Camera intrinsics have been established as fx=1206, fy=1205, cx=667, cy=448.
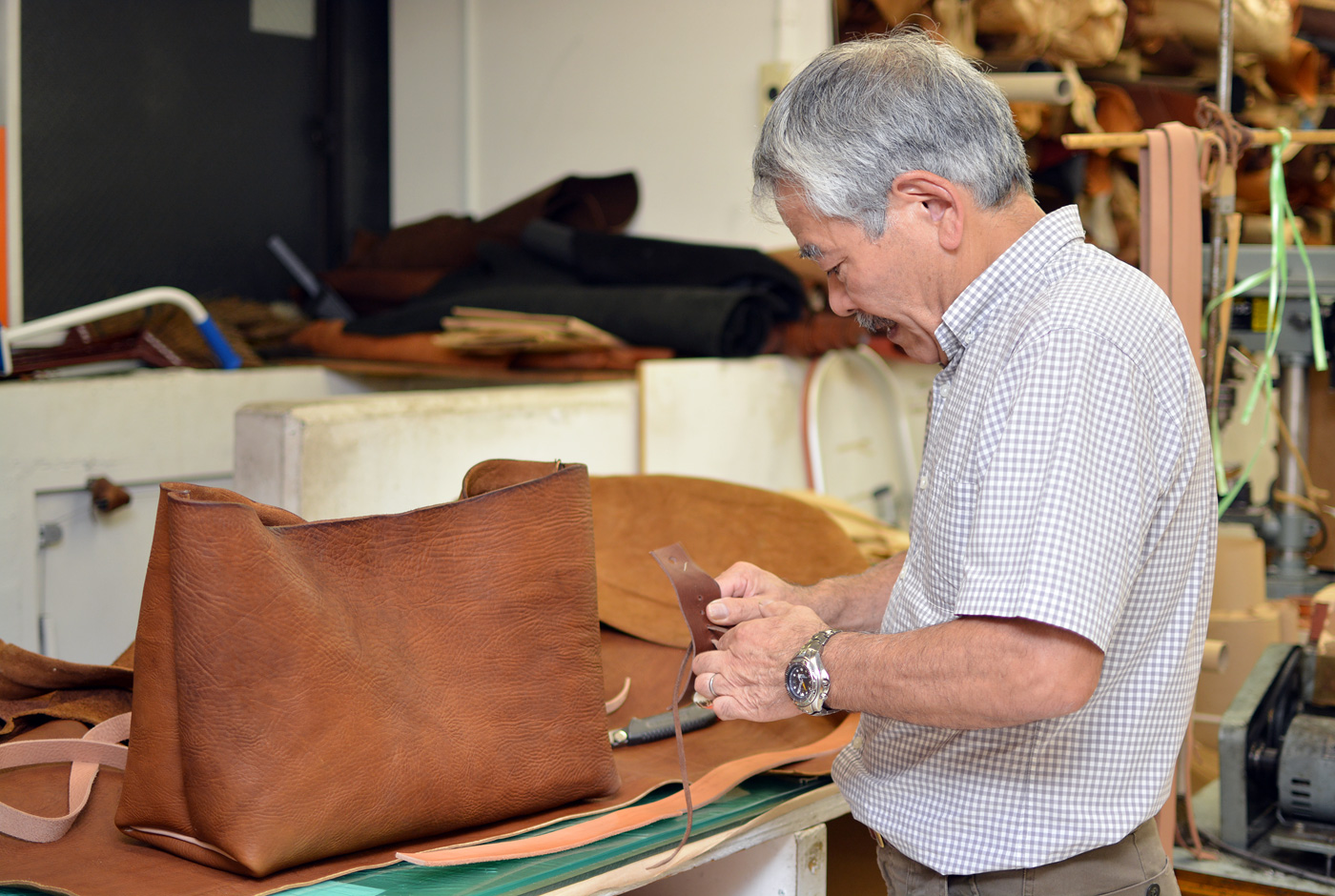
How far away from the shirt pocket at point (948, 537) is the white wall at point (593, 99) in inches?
66.9

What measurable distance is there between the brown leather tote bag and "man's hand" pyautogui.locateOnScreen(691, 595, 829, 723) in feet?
0.55

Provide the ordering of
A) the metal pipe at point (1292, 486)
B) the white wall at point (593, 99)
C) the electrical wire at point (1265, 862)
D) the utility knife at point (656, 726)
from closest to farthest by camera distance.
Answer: the utility knife at point (656, 726), the electrical wire at point (1265, 862), the metal pipe at point (1292, 486), the white wall at point (593, 99)

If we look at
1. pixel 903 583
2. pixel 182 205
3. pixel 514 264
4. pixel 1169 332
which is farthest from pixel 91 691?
pixel 182 205

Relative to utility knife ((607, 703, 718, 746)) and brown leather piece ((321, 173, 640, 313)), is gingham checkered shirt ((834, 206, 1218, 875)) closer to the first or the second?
utility knife ((607, 703, 718, 746))

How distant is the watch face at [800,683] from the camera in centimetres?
95

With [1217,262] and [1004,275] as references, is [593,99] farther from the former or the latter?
[1004,275]

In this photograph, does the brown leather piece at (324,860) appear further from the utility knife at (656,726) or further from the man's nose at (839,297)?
the man's nose at (839,297)

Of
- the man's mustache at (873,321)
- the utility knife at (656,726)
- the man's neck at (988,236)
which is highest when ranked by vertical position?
the man's neck at (988,236)

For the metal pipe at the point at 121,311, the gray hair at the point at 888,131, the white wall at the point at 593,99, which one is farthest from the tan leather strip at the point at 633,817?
the metal pipe at the point at 121,311

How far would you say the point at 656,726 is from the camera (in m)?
1.42

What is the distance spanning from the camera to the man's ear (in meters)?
0.95

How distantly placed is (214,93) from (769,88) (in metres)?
1.66

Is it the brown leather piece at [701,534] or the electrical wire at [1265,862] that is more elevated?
the brown leather piece at [701,534]

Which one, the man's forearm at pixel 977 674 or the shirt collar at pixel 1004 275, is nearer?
the man's forearm at pixel 977 674
